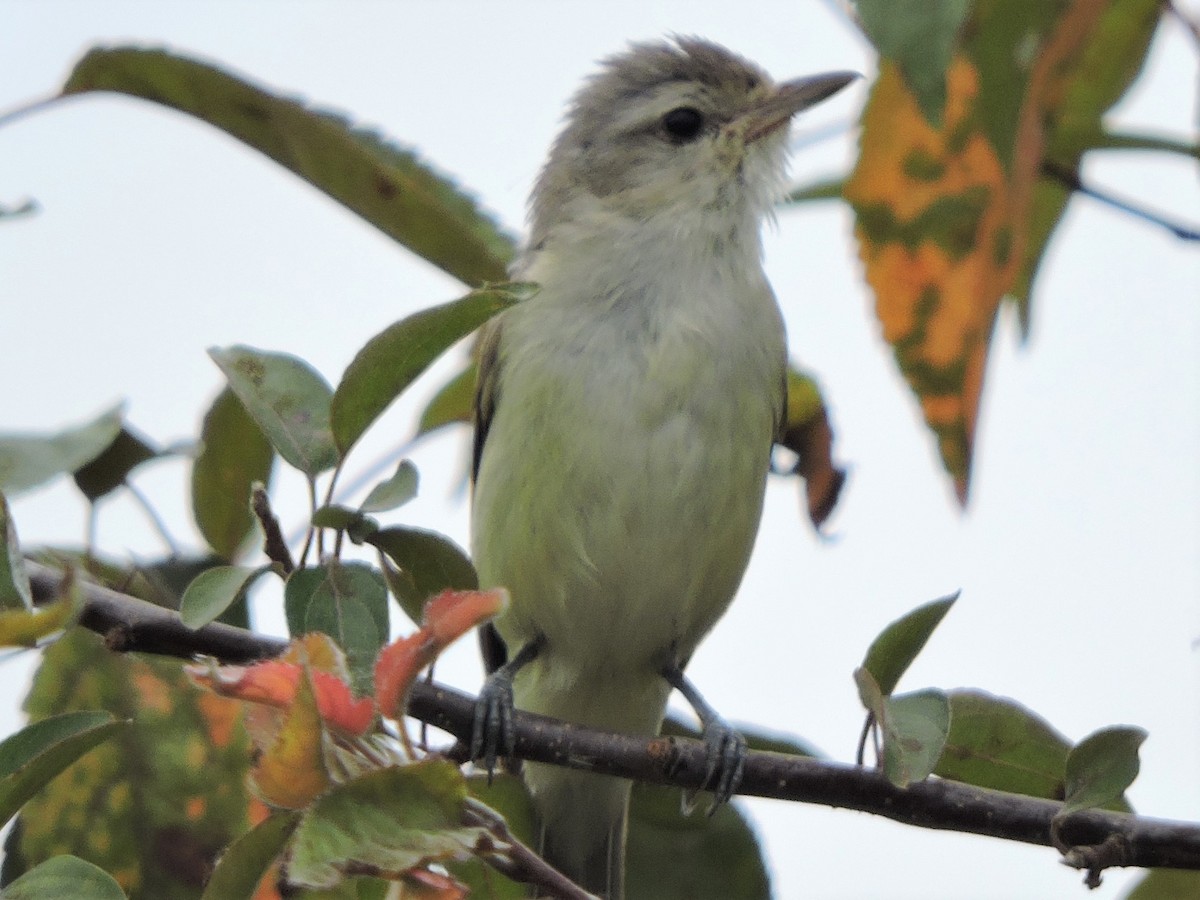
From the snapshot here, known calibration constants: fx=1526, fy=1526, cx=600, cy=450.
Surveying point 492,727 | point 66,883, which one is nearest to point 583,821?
point 492,727

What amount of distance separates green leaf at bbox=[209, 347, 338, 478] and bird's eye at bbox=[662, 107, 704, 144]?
228 centimetres

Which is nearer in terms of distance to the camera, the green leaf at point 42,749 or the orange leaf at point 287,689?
the orange leaf at point 287,689

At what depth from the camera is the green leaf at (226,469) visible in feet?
10.4

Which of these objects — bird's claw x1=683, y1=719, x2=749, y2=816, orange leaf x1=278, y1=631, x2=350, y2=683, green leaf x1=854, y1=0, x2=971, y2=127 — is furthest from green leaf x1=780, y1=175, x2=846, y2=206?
orange leaf x1=278, y1=631, x2=350, y2=683

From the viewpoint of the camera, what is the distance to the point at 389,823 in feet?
5.82

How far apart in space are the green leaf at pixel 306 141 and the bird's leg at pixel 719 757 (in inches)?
42.6

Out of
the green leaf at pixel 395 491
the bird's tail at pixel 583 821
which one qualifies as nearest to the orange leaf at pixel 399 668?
the green leaf at pixel 395 491

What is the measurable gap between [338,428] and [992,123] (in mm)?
1101

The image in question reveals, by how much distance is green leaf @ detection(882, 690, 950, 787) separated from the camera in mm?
2260

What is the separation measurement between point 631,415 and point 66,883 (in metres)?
2.18

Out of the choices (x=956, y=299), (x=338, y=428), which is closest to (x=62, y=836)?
(x=338, y=428)

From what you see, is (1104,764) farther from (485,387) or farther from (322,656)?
(485,387)

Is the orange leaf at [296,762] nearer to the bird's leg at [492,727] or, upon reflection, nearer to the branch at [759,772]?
the branch at [759,772]

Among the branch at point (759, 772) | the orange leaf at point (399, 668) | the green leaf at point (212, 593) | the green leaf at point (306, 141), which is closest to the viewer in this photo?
the orange leaf at point (399, 668)
